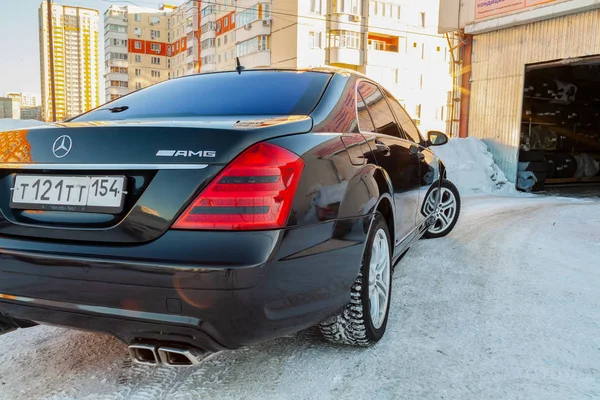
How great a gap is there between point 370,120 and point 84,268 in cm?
180

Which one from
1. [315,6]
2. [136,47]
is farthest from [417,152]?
[136,47]

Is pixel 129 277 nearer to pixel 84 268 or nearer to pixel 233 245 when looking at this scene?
pixel 84 268

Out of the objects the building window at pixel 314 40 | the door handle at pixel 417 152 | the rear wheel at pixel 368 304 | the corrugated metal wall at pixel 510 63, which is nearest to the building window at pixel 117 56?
the building window at pixel 314 40

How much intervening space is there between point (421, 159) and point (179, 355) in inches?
106

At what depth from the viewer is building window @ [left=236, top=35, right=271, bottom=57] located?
39.8 m

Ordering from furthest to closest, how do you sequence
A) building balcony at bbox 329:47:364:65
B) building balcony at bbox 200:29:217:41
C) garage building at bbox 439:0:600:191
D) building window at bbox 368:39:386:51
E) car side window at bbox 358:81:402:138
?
1. building balcony at bbox 200:29:217:41
2. building window at bbox 368:39:386:51
3. building balcony at bbox 329:47:364:65
4. garage building at bbox 439:0:600:191
5. car side window at bbox 358:81:402:138

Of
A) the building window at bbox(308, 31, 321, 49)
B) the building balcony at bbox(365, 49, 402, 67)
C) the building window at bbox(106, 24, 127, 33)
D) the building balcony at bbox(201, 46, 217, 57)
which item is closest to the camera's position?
the building window at bbox(308, 31, 321, 49)

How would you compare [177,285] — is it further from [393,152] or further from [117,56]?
[117,56]

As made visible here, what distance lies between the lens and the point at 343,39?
3859 cm

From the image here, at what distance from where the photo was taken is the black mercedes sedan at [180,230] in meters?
1.71

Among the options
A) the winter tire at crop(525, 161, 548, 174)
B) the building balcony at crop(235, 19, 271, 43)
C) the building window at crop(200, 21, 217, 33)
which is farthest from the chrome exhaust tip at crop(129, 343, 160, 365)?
the building window at crop(200, 21, 217, 33)

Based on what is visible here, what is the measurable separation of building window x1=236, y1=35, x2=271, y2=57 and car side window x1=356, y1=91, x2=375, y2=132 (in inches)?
1532

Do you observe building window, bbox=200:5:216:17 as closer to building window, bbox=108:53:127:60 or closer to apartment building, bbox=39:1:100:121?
building window, bbox=108:53:127:60

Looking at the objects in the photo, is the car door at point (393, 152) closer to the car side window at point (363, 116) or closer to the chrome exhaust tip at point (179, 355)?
the car side window at point (363, 116)
